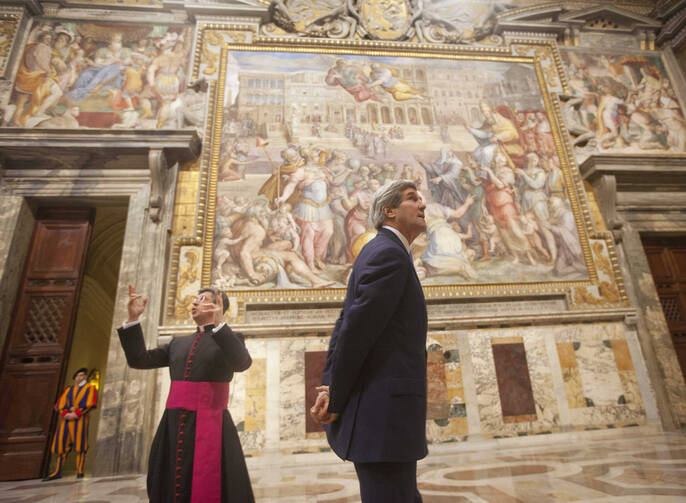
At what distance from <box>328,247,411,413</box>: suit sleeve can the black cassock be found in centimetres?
88

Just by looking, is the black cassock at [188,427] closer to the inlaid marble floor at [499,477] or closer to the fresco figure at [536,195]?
the inlaid marble floor at [499,477]

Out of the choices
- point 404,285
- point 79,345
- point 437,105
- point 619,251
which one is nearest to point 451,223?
point 437,105

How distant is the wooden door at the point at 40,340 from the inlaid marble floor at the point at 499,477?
41cm

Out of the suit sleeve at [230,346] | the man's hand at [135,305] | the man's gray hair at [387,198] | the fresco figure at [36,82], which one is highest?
the fresco figure at [36,82]

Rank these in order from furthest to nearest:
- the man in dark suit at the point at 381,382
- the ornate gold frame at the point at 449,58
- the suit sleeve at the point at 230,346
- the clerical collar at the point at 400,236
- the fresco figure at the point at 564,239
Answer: the fresco figure at the point at 564,239 → the ornate gold frame at the point at 449,58 → the suit sleeve at the point at 230,346 → the clerical collar at the point at 400,236 → the man in dark suit at the point at 381,382

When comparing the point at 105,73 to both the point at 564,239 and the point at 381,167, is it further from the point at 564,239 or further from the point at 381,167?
the point at 564,239

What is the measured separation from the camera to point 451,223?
5770 millimetres

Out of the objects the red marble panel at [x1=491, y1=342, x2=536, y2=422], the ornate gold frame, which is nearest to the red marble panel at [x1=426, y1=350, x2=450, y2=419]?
the red marble panel at [x1=491, y1=342, x2=536, y2=422]

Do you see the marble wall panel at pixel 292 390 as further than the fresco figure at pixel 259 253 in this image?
No

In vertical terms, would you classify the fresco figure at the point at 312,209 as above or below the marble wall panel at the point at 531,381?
A: above

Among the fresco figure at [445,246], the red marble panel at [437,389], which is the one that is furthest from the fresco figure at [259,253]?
the red marble panel at [437,389]

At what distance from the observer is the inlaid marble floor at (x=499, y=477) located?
2.41 meters

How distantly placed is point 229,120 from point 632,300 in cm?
636

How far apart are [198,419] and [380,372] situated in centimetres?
116
